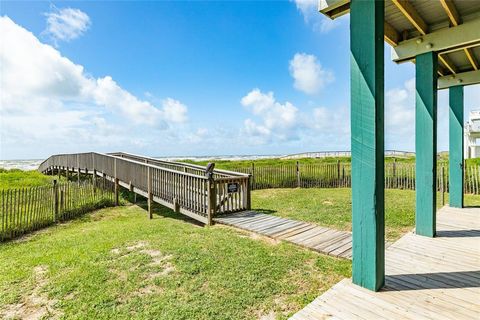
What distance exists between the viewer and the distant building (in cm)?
2131

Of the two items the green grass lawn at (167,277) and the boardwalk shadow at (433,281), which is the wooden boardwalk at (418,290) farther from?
the green grass lawn at (167,277)

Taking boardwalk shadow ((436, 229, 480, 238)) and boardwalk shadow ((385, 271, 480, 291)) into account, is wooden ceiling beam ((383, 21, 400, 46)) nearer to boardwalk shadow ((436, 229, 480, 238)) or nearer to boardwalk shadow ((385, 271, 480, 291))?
boardwalk shadow ((436, 229, 480, 238))

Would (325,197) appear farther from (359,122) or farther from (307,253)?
(359,122)

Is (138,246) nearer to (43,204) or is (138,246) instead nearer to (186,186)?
(186,186)

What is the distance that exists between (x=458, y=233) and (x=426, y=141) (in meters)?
1.89

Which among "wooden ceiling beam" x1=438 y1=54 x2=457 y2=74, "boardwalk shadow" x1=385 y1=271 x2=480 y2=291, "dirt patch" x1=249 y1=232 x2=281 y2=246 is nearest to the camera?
"boardwalk shadow" x1=385 y1=271 x2=480 y2=291

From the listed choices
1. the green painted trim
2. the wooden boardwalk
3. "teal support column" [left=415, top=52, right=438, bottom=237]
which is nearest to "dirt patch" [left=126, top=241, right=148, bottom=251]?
the wooden boardwalk

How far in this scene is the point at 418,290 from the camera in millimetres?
2900

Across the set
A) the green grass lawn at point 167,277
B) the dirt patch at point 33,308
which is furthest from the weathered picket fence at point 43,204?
the dirt patch at point 33,308

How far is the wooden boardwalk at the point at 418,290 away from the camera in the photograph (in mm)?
2521

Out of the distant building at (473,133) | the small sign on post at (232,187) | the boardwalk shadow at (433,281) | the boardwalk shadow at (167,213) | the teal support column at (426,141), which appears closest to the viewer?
the boardwalk shadow at (433,281)

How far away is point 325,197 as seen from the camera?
33.1ft

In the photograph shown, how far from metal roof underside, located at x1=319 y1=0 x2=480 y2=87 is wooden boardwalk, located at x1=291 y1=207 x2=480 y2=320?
344cm

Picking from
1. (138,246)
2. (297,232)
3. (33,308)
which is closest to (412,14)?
(297,232)
